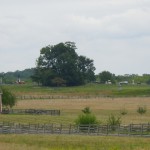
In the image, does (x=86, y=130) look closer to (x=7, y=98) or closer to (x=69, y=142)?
(x=69, y=142)

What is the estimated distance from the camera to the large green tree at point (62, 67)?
17562 cm

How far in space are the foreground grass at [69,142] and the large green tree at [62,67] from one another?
117 m

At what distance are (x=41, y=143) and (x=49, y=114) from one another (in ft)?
128

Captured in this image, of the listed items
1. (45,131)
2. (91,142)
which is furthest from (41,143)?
(45,131)

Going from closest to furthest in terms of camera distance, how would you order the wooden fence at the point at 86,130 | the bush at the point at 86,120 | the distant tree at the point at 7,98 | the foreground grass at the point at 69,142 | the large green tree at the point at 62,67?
the foreground grass at the point at 69,142
the wooden fence at the point at 86,130
the bush at the point at 86,120
the distant tree at the point at 7,98
the large green tree at the point at 62,67

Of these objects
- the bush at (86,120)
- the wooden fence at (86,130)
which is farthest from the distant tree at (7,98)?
the wooden fence at (86,130)

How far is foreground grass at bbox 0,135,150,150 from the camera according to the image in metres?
49.6

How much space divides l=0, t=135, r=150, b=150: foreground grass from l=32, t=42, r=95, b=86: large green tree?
116541 mm

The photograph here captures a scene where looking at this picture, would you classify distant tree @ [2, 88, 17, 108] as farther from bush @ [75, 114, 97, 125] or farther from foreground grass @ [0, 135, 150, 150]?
foreground grass @ [0, 135, 150, 150]

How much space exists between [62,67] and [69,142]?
416ft

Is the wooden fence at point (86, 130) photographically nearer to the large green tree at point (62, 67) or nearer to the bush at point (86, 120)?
the bush at point (86, 120)

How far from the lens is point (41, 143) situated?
52.9 metres

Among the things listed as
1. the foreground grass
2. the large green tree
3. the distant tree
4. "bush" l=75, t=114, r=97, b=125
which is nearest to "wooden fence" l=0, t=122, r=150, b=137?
"bush" l=75, t=114, r=97, b=125

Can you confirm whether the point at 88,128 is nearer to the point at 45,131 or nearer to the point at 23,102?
the point at 45,131
